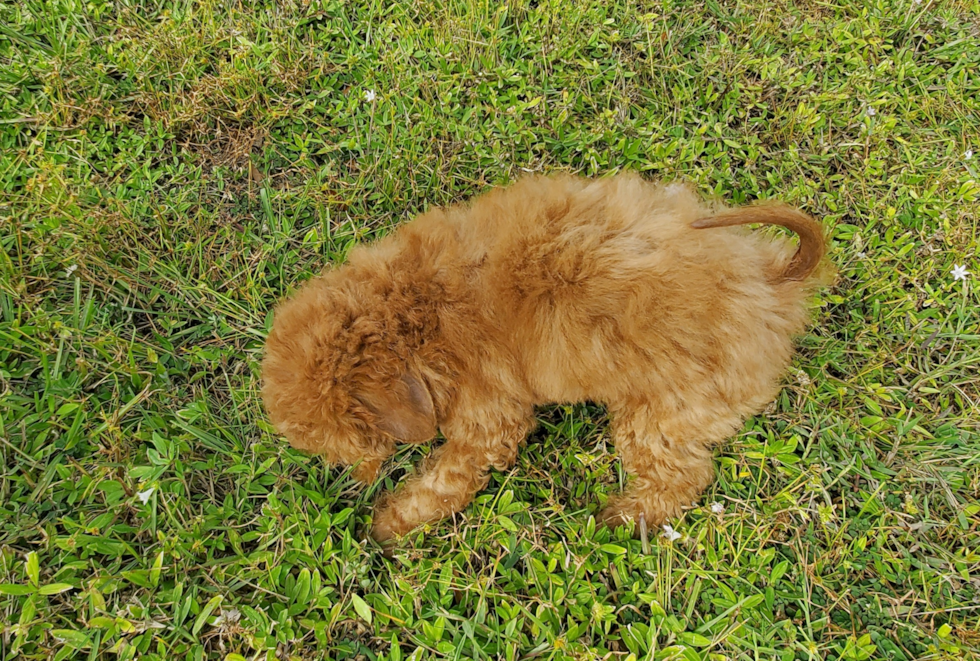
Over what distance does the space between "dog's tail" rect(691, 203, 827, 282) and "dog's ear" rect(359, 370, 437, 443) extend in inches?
40.0

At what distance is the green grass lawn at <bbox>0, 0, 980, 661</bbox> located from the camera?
1947mm

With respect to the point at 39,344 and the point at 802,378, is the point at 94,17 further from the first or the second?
the point at 802,378

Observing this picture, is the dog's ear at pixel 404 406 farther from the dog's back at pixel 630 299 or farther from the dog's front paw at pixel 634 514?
the dog's front paw at pixel 634 514

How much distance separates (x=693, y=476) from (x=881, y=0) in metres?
2.89

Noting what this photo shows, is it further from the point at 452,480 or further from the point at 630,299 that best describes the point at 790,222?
the point at 452,480

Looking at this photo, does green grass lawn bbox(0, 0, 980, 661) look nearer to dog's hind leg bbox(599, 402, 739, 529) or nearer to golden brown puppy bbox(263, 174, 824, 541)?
dog's hind leg bbox(599, 402, 739, 529)

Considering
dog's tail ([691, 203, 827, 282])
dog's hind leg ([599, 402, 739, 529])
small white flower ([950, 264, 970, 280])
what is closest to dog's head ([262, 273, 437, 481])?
dog's hind leg ([599, 402, 739, 529])

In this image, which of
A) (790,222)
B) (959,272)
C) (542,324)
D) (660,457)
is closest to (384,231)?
(542,324)

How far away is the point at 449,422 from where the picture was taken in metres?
2.05

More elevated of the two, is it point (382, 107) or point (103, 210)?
point (382, 107)

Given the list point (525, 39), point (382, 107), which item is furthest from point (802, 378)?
point (382, 107)

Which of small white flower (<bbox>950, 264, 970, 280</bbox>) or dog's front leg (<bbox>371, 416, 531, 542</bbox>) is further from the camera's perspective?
small white flower (<bbox>950, 264, 970, 280</bbox>)

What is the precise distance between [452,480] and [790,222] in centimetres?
147

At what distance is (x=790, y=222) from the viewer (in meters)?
1.60
